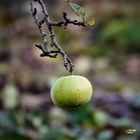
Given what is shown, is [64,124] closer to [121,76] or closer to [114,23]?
[121,76]

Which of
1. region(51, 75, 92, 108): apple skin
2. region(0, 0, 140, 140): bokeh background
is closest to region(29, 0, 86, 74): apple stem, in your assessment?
region(51, 75, 92, 108): apple skin

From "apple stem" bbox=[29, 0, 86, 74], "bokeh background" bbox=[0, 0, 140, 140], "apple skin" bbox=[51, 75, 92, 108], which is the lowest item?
"apple skin" bbox=[51, 75, 92, 108]

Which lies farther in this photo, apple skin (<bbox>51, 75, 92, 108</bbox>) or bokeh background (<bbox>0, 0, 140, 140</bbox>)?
bokeh background (<bbox>0, 0, 140, 140</bbox>)

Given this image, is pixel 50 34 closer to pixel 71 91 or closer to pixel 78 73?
pixel 71 91

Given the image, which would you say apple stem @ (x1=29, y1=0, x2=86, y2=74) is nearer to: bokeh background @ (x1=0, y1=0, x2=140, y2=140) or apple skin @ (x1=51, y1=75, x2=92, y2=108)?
apple skin @ (x1=51, y1=75, x2=92, y2=108)

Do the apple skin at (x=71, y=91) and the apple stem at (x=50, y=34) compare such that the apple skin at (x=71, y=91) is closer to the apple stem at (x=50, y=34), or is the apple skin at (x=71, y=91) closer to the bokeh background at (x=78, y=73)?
the apple stem at (x=50, y=34)

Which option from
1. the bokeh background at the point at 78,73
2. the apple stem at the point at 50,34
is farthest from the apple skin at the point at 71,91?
the bokeh background at the point at 78,73

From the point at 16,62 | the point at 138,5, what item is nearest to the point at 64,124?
the point at 16,62
